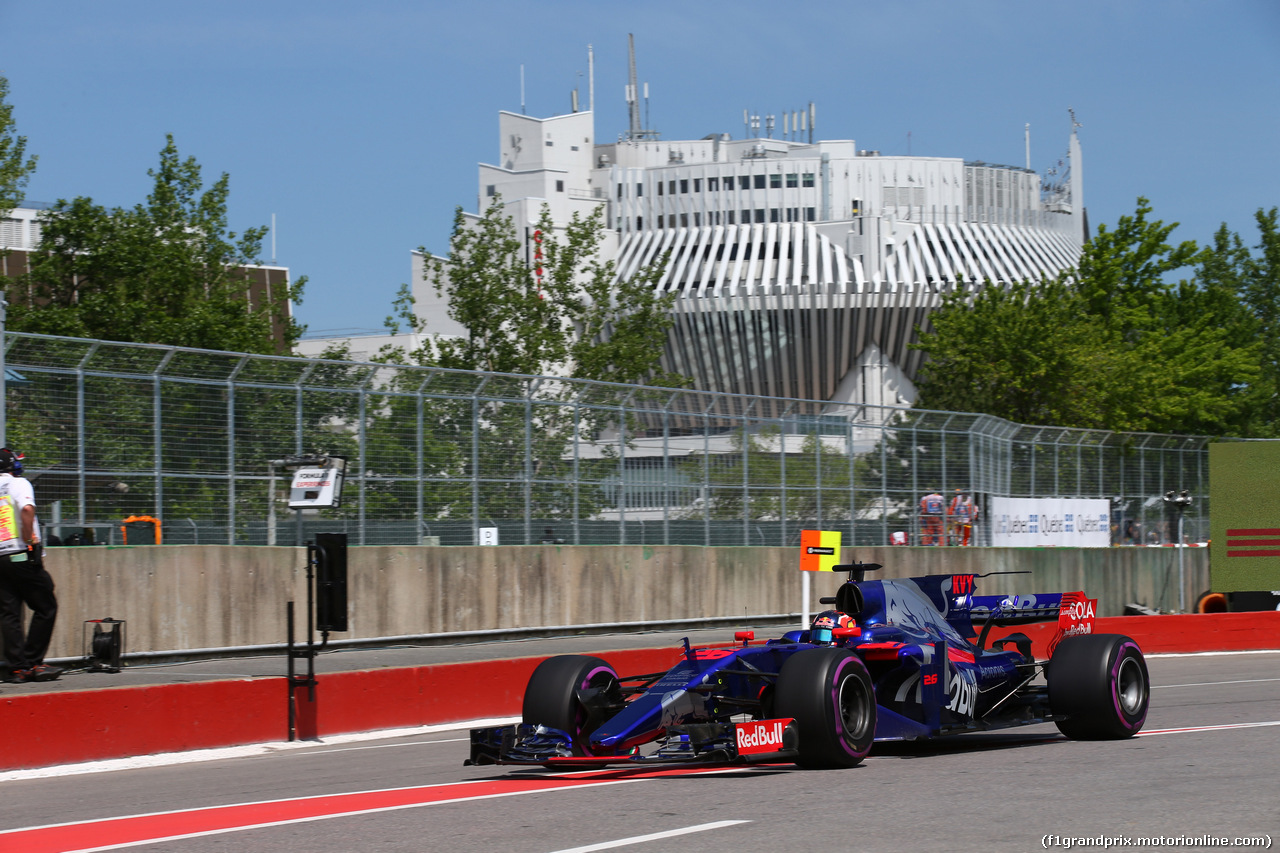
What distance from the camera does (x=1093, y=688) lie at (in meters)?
10.3

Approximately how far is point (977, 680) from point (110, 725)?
6.52 m

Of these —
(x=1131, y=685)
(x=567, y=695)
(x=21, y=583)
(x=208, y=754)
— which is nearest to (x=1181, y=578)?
(x=1131, y=685)

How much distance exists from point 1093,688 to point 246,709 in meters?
6.77

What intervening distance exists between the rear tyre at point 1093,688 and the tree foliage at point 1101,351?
110ft

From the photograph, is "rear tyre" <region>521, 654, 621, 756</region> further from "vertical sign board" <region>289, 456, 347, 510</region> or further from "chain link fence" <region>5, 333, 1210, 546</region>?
"vertical sign board" <region>289, 456, 347, 510</region>

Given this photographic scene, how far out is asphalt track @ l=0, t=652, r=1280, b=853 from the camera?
6.58 metres

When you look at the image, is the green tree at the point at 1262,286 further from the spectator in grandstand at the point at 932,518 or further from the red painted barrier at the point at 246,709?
the red painted barrier at the point at 246,709

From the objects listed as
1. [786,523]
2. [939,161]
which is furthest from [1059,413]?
[939,161]

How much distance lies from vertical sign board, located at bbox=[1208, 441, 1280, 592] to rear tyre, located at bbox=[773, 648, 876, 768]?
22473 mm

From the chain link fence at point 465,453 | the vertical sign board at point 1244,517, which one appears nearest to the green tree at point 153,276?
the chain link fence at point 465,453

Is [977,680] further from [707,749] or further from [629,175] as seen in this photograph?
[629,175]

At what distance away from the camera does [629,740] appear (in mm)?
8688

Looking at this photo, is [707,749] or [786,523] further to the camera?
[786,523]

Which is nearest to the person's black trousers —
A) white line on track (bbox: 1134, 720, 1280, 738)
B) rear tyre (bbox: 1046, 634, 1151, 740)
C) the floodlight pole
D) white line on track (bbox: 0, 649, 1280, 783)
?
white line on track (bbox: 0, 649, 1280, 783)
